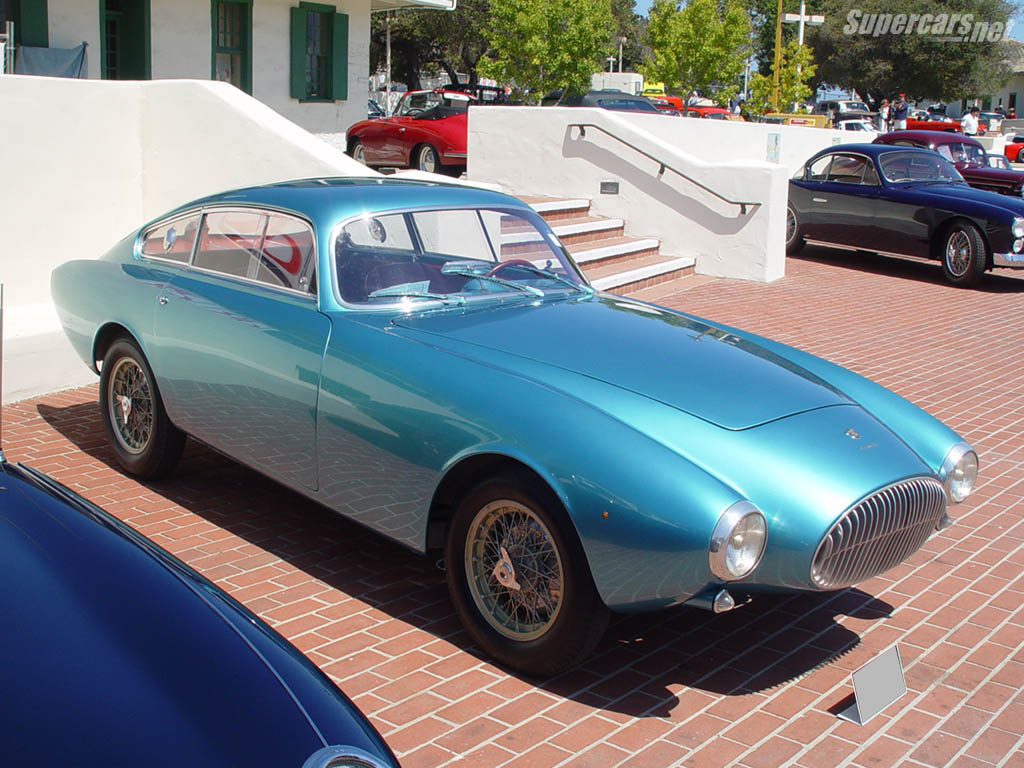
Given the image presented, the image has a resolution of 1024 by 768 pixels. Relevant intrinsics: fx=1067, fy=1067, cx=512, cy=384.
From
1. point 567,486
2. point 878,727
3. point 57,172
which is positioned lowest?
point 878,727

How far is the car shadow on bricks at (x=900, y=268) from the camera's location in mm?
13547

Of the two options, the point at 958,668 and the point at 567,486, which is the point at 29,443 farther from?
the point at 958,668

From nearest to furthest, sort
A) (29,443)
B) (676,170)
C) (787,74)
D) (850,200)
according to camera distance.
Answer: (29,443), (676,170), (850,200), (787,74)

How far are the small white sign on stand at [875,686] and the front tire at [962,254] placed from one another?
1052 cm

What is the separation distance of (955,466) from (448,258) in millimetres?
2331

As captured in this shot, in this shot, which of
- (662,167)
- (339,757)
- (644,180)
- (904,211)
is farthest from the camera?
(904,211)

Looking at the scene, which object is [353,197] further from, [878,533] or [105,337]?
[878,533]

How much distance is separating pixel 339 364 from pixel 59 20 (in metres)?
11.4

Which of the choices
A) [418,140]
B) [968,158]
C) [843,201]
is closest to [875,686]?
[843,201]

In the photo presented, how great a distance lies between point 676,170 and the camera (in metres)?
12.8

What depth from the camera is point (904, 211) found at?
44.6ft

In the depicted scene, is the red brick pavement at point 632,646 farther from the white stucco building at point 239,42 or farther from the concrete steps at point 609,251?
the white stucco building at point 239,42

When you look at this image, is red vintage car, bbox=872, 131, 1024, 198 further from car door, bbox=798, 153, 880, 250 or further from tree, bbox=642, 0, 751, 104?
tree, bbox=642, 0, 751, 104

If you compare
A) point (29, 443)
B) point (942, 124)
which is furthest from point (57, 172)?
point (942, 124)
